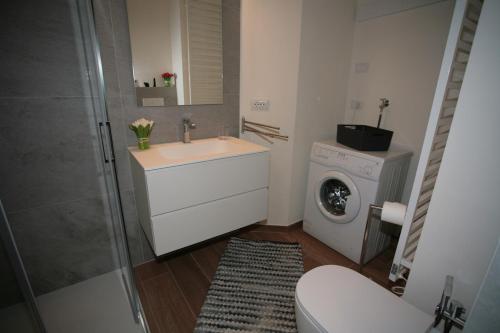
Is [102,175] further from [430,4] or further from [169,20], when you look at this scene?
[430,4]

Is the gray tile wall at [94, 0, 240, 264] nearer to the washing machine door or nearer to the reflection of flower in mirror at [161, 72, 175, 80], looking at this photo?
the reflection of flower in mirror at [161, 72, 175, 80]

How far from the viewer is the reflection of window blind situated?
5.96 feet

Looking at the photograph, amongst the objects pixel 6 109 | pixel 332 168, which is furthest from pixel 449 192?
pixel 6 109

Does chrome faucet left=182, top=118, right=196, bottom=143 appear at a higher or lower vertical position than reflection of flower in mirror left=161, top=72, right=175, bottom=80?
lower

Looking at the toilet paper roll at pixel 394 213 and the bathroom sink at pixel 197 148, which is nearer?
the toilet paper roll at pixel 394 213

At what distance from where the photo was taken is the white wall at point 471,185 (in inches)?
26.4

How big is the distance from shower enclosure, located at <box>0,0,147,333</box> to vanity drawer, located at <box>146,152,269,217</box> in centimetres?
27

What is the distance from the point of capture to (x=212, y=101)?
2.02 meters

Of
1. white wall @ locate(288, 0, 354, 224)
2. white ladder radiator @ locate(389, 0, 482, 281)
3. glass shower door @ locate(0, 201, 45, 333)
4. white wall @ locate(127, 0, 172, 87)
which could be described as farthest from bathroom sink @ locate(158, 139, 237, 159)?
white ladder radiator @ locate(389, 0, 482, 281)

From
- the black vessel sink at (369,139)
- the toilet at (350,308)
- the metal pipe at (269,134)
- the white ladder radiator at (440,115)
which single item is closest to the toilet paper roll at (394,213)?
the white ladder radiator at (440,115)

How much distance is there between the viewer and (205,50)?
191 centimetres

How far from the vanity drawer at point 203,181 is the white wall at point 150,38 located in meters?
0.72

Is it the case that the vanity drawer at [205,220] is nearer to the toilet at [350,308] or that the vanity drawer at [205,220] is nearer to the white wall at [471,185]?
the toilet at [350,308]

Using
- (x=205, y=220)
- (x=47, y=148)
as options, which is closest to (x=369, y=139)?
(x=205, y=220)
